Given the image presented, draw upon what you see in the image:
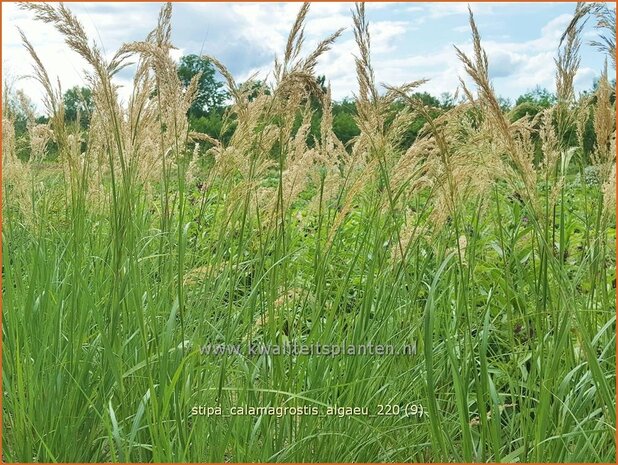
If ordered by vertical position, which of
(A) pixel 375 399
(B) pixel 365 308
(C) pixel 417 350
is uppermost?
(B) pixel 365 308

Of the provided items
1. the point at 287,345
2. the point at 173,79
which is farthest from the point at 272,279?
the point at 173,79

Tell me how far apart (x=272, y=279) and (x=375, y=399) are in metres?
0.55

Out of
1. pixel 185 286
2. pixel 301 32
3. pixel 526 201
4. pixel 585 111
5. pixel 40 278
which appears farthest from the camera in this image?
pixel 40 278

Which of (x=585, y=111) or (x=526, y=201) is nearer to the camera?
(x=526, y=201)

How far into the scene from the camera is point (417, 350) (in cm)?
224

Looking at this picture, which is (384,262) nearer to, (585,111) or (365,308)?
(365,308)

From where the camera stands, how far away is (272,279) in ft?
7.47

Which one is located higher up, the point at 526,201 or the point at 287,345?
the point at 526,201

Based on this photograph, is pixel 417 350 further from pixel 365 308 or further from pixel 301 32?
pixel 301 32

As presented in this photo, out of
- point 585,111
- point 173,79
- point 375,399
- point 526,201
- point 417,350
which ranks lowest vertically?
point 375,399

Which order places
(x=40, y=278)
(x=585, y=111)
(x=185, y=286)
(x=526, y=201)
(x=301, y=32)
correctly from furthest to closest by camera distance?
1. (x=40, y=278)
2. (x=585, y=111)
3. (x=185, y=286)
4. (x=301, y=32)
5. (x=526, y=201)

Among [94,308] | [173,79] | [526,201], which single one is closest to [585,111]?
A: [526,201]

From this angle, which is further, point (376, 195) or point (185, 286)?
point (376, 195)

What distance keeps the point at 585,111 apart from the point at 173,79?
1.61 metres
